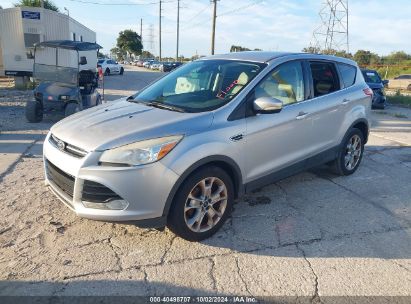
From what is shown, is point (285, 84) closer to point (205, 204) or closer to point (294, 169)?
point (294, 169)

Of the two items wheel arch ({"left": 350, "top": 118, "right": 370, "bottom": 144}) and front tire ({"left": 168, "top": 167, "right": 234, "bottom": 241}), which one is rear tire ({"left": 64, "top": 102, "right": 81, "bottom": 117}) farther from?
wheel arch ({"left": 350, "top": 118, "right": 370, "bottom": 144})

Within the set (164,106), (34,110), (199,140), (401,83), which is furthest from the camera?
(401,83)

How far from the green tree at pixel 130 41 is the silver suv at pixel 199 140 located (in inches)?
2917

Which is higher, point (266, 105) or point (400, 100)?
point (266, 105)

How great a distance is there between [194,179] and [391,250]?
2029 millimetres

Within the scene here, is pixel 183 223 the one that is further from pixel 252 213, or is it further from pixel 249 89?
pixel 249 89

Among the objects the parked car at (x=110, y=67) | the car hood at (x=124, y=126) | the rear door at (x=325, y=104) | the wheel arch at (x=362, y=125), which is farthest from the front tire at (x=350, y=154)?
the parked car at (x=110, y=67)

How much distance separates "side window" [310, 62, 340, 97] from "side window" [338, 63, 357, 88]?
218mm

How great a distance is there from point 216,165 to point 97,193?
1117mm

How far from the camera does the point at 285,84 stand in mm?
4125

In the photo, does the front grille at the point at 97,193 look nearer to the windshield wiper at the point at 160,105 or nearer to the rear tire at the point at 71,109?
the windshield wiper at the point at 160,105

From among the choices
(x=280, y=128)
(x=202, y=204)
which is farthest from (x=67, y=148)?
(x=280, y=128)

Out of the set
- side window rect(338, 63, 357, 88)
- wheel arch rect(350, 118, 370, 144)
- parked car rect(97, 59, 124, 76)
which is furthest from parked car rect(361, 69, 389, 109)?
parked car rect(97, 59, 124, 76)

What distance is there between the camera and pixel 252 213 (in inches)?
159
